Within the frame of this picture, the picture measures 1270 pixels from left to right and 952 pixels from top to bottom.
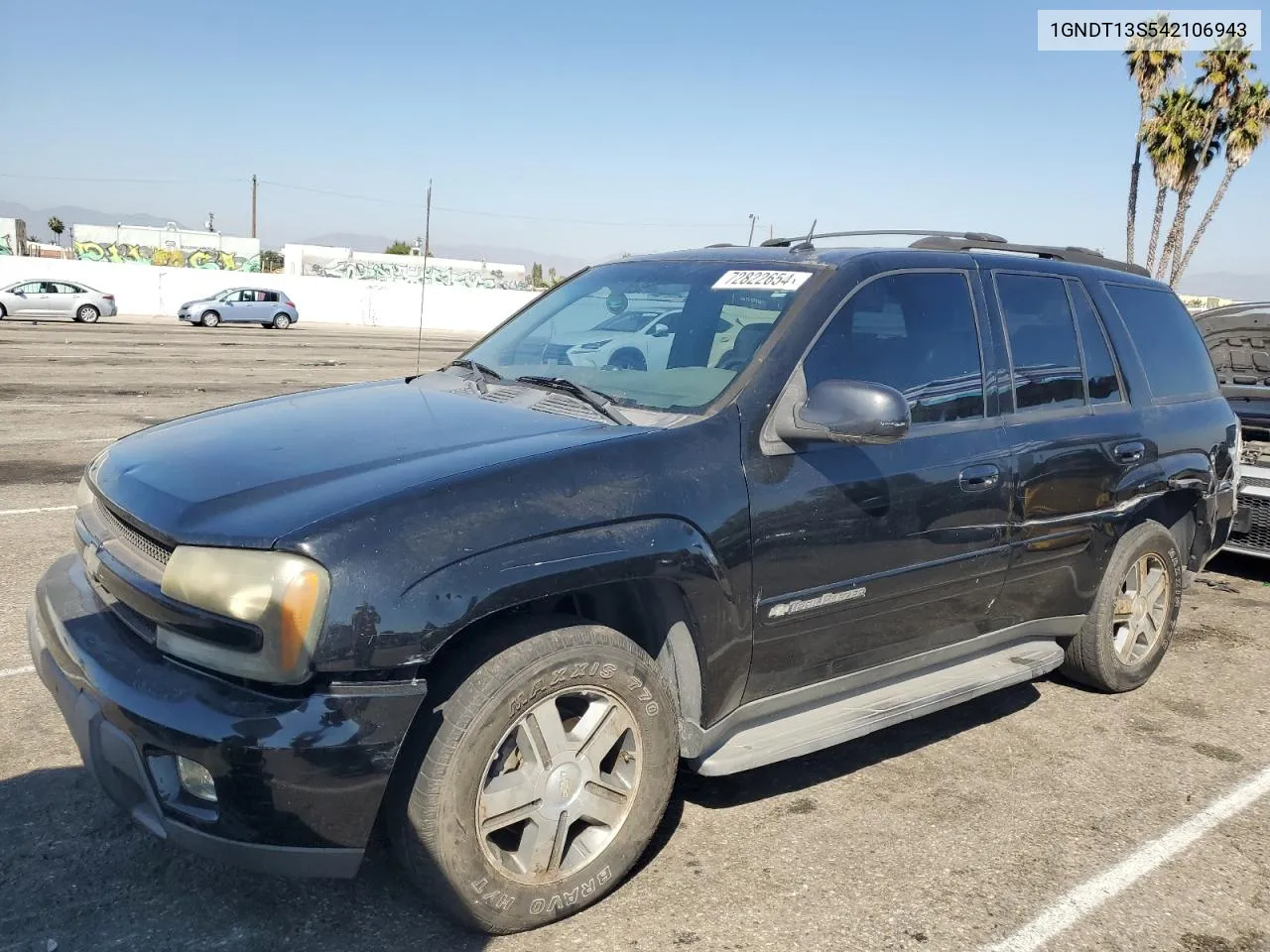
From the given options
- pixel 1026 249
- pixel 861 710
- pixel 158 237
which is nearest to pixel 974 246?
pixel 1026 249

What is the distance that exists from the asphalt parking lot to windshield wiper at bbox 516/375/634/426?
1.34 meters

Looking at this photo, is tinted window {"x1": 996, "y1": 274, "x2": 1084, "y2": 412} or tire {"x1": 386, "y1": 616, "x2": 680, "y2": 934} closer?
tire {"x1": 386, "y1": 616, "x2": 680, "y2": 934}

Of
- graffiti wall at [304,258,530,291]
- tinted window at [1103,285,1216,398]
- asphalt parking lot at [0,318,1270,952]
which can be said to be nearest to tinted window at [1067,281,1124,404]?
tinted window at [1103,285,1216,398]

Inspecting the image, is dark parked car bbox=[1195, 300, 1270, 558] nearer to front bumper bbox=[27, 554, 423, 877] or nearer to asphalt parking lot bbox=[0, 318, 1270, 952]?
asphalt parking lot bbox=[0, 318, 1270, 952]

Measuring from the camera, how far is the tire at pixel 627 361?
3682mm

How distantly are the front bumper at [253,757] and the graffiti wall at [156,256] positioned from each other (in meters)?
55.4

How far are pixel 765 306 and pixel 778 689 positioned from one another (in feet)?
4.11

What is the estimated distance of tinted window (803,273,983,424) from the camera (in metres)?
3.55

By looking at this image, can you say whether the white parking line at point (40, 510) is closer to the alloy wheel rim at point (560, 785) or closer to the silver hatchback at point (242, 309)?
the alloy wheel rim at point (560, 785)

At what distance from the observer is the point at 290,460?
2963mm

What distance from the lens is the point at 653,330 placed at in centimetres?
381

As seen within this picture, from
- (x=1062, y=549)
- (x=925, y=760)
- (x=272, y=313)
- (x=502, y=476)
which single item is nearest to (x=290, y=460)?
(x=502, y=476)

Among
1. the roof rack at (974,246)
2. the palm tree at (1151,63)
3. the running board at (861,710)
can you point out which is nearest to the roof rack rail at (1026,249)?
the roof rack at (974,246)

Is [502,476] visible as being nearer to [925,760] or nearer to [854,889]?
[854,889]
